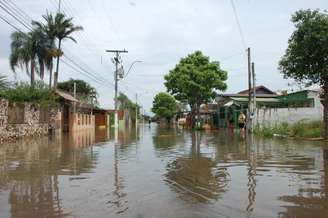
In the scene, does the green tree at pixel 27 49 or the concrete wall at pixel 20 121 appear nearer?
the concrete wall at pixel 20 121

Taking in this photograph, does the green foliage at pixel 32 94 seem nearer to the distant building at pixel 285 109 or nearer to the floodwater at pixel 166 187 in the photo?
the distant building at pixel 285 109

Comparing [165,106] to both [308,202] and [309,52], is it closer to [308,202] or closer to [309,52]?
[309,52]

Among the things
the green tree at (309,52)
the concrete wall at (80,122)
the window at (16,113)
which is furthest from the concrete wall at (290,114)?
the concrete wall at (80,122)

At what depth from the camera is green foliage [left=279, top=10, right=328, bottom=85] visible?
22.3 m

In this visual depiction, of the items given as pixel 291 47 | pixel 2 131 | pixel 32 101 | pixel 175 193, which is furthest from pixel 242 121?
pixel 175 193

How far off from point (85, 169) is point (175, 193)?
4.65 m

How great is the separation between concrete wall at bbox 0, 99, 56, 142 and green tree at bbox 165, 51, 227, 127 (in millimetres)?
20004

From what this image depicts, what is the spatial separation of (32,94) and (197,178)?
2458cm

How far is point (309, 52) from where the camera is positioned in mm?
23062

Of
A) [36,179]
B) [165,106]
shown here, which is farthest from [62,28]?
[165,106]

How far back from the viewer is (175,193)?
29.5ft

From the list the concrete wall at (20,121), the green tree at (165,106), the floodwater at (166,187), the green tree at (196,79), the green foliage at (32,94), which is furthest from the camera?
the green tree at (165,106)

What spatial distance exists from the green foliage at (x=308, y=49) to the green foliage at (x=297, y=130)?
356 cm

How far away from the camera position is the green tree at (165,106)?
114m
